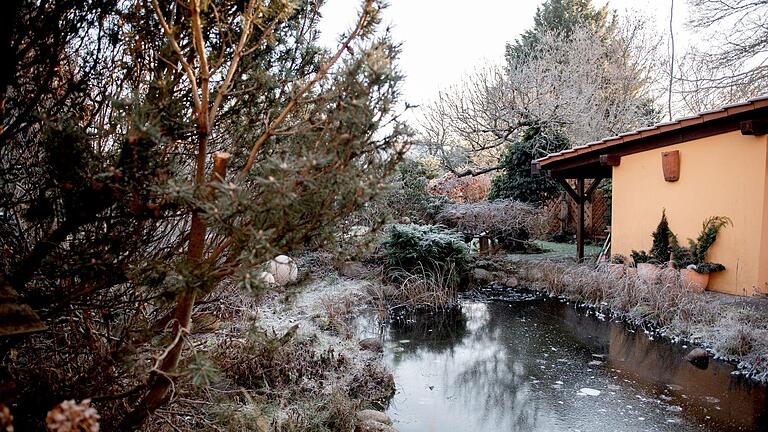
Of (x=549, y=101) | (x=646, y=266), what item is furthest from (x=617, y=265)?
(x=549, y=101)

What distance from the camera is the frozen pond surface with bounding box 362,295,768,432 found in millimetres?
3859

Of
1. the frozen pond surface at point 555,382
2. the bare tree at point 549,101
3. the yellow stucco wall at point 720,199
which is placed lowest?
the frozen pond surface at point 555,382

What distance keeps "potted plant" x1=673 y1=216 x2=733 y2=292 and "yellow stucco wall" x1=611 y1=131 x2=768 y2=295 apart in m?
0.09

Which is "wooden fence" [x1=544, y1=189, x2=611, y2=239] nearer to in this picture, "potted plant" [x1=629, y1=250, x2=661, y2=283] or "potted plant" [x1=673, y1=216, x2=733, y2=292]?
"potted plant" [x1=629, y1=250, x2=661, y2=283]

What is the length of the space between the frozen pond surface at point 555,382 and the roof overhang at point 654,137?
121 inches

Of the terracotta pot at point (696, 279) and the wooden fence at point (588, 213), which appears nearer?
the terracotta pot at point (696, 279)

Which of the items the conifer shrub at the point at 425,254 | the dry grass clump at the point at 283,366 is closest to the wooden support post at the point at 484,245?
the conifer shrub at the point at 425,254

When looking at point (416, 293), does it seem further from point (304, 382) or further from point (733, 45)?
point (733, 45)

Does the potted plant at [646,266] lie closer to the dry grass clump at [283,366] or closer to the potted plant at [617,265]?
the potted plant at [617,265]

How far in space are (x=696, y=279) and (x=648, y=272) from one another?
0.65 metres

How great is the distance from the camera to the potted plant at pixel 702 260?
7.09m

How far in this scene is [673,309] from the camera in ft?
21.0

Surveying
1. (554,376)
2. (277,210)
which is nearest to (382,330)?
(554,376)

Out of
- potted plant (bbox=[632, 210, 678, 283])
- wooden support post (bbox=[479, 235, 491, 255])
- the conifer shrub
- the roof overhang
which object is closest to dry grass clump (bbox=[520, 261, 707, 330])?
potted plant (bbox=[632, 210, 678, 283])
